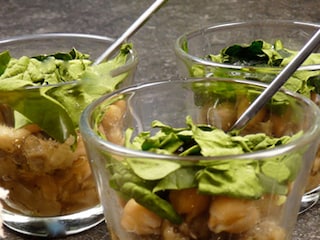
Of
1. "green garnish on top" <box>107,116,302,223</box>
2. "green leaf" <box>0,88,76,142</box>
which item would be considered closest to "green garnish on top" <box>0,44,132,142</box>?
"green leaf" <box>0,88,76,142</box>

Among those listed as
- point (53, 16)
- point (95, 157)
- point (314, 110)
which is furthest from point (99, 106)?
point (53, 16)

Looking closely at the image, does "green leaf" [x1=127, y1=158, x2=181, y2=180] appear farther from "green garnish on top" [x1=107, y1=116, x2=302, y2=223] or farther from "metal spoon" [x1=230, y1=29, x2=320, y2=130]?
"metal spoon" [x1=230, y1=29, x2=320, y2=130]

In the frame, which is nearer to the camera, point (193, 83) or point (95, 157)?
point (95, 157)

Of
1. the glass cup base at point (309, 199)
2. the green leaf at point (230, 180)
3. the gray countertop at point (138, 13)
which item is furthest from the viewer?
the gray countertop at point (138, 13)

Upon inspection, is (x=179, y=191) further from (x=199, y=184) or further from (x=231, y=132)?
(x=231, y=132)

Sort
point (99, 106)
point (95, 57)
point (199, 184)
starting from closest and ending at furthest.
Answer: point (199, 184) < point (99, 106) < point (95, 57)

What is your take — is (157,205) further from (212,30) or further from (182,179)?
(212,30)

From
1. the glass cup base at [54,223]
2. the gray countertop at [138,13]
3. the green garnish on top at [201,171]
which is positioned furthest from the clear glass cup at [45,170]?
the gray countertop at [138,13]

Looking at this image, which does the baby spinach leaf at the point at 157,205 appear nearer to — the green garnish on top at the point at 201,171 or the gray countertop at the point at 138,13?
the green garnish on top at the point at 201,171
